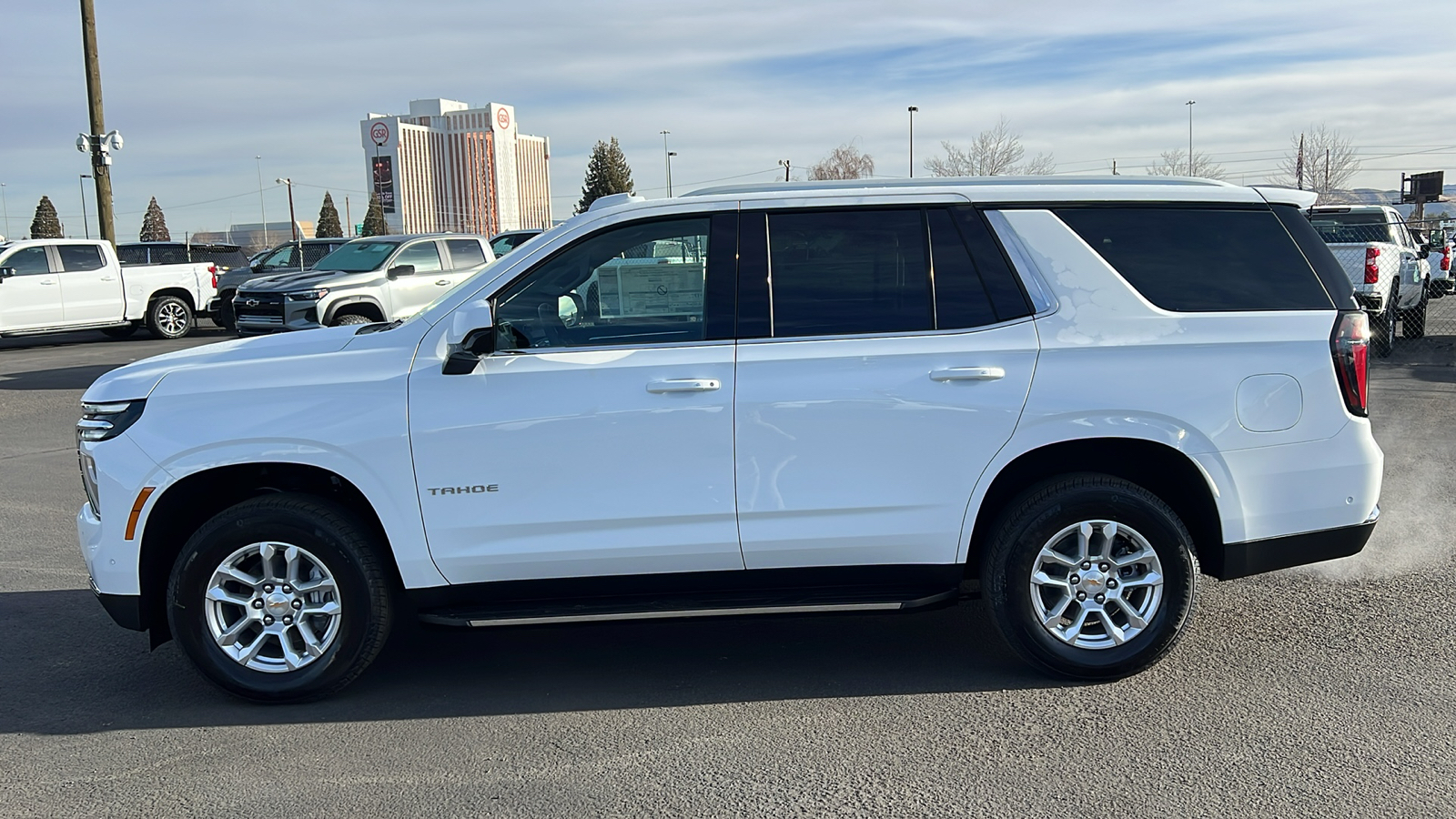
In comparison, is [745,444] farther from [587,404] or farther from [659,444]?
[587,404]

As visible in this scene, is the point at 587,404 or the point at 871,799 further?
the point at 587,404

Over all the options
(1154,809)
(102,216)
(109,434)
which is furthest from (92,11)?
(1154,809)

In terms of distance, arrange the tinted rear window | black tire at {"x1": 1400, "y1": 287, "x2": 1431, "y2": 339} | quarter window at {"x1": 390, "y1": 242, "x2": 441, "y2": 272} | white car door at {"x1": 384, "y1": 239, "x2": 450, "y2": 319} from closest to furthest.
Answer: the tinted rear window → white car door at {"x1": 384, "y1": 239, "x2": 450, "y2": 319} → quarter window at {"x1": 390, "y1": 242, "x2": 441, "y2": 272} → black tire at {"x1": 1400, "y1": 287, "x2": 1431, "y2": 339}

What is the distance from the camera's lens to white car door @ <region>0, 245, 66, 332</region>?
18.6 m

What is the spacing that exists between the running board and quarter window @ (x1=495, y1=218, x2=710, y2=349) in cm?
97

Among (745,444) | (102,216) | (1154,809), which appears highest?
(102,216)

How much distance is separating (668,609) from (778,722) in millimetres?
568

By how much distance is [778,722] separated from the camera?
4.13 m

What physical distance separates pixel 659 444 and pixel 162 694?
2.20 metres

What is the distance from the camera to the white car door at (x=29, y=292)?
18609 mm

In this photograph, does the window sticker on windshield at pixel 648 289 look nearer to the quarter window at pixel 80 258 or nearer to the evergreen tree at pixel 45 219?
the quarter window at pixel 80 258

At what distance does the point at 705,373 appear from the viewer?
4207 millimetres

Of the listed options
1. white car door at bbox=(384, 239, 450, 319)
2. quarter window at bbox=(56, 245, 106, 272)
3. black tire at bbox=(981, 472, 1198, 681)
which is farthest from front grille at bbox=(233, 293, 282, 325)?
black tire at bbox=(981, 472, 1198, 681)

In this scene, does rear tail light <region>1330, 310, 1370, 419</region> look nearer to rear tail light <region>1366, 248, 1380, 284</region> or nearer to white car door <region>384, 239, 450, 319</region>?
rear tail light <region>1366, 248, 1380, 284</region>
